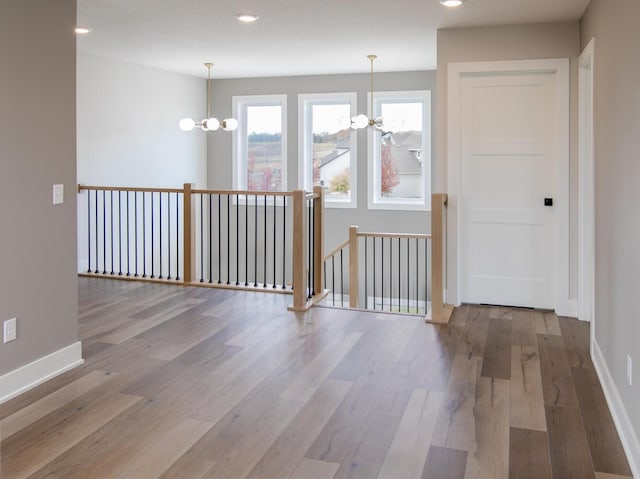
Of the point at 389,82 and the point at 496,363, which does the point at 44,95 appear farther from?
the point at 389,82

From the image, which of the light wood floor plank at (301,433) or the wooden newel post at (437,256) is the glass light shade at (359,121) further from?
the light wood floor plank at (301,433)

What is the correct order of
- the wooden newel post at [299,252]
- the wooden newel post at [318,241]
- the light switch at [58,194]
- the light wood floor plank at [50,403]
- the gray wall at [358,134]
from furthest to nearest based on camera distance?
the gray wall at [358,134] < the wooden newel post at [318,241] < the wooden newel post at [299,252] < the light switch at [58,194] < the light wood floor plank at [50,403]

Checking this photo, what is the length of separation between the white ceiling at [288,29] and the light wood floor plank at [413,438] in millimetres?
2928

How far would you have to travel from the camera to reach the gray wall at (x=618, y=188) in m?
2.65

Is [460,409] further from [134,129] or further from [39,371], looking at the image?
[134,129]

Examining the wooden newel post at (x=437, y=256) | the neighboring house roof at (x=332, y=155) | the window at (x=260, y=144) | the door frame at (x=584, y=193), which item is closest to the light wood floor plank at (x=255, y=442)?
the wooden newel post at (x=437, y=256)

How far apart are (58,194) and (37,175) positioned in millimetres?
190

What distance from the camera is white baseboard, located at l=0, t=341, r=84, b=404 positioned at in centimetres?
315

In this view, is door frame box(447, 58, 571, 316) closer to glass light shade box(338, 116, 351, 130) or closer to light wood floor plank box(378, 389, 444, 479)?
glass light shade box(338, 116, 351, 130)

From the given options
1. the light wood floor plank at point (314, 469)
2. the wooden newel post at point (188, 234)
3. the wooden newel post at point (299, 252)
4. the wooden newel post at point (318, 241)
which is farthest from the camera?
the wooden newel post at point (188, 234)

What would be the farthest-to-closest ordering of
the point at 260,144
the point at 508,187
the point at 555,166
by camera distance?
the point at 260,144
the point at 508,187
the point at 555,166

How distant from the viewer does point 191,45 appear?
20.2 ft

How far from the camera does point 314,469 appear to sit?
8.01 feet

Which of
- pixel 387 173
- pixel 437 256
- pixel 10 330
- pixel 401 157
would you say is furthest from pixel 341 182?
pixel 10 330
